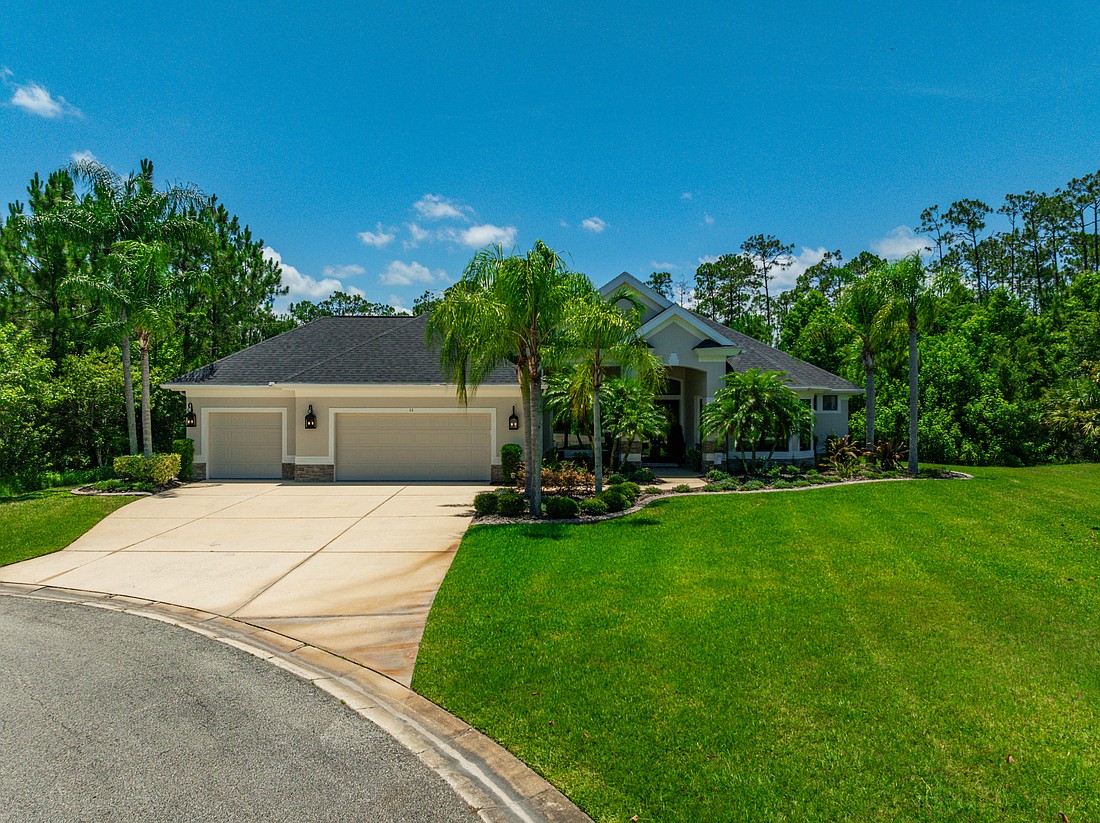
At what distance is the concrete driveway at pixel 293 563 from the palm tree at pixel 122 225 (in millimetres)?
5680

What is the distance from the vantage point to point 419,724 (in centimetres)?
441

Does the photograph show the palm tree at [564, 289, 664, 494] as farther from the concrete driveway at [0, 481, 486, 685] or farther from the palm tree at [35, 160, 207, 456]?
the palm tree at [35, 160, 207, 456]

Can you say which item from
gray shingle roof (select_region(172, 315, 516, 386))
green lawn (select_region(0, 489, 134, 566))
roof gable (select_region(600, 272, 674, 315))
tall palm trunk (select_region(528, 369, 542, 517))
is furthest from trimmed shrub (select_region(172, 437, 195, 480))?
roof gable (select_region(600, 272, 674, 315))

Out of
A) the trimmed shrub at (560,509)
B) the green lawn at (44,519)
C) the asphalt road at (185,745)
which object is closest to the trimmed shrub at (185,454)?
the green lawn at (44,519)

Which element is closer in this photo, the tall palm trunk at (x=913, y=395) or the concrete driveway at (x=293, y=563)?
the concrete driveway at (x=293, y=563)

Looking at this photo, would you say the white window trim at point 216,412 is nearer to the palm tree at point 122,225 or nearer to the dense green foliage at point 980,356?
the palm tree at point 122,225

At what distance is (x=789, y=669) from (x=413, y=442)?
14.2 m

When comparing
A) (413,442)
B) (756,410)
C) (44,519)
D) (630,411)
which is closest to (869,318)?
(756,410)

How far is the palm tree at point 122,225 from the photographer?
16.0 metres

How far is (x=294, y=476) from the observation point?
58.0 feet

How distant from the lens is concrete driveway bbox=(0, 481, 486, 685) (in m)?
6.43

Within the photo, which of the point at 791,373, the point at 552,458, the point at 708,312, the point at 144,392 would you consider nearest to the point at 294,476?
the point at 144,392

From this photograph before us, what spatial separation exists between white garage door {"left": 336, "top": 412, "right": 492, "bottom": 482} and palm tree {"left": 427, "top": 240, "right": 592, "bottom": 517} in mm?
5677

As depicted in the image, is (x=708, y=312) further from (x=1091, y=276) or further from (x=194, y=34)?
(x=194, y=34)
